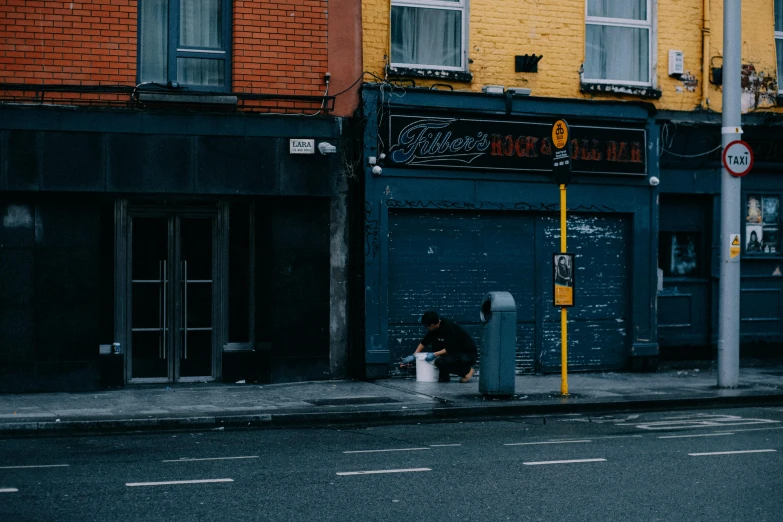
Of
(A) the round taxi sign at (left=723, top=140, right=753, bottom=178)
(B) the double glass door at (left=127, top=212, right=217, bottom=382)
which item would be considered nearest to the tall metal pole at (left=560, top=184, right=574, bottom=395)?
(A) the round taxi sign at (left=723, top=140, right=753, bottom=178)

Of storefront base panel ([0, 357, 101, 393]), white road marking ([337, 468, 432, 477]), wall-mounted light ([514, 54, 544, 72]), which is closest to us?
white road marking ([337, 468, 432, 477])

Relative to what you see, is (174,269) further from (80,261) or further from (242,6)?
(242,6)

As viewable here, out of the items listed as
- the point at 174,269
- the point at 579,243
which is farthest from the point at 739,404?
the point at 174,269

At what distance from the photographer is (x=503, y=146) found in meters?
16.6

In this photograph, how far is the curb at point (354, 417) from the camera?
1148cm

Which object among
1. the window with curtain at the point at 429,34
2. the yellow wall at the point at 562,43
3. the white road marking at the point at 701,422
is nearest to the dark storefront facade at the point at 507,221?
the yellow wall at the point at 562,43

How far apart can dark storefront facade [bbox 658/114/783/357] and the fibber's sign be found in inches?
38.2

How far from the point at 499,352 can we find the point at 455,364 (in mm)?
1740

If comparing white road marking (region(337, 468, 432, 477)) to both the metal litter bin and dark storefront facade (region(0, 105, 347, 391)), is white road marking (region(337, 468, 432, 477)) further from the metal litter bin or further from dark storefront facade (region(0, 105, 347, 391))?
dark storefront facade (region(0, 105, 347, 391))

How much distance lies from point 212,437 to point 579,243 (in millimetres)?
8170

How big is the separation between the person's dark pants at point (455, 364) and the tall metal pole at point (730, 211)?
3.48 meters

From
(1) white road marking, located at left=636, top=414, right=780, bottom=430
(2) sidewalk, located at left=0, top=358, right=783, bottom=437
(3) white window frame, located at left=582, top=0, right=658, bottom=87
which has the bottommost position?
(1) white road marking, located at left=636, top=414, right=780, bottom=430

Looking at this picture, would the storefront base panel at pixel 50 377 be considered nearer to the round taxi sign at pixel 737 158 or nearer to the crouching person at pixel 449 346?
the crouching person at pixel 449 346

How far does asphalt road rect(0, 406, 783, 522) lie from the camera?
7.25 metres
